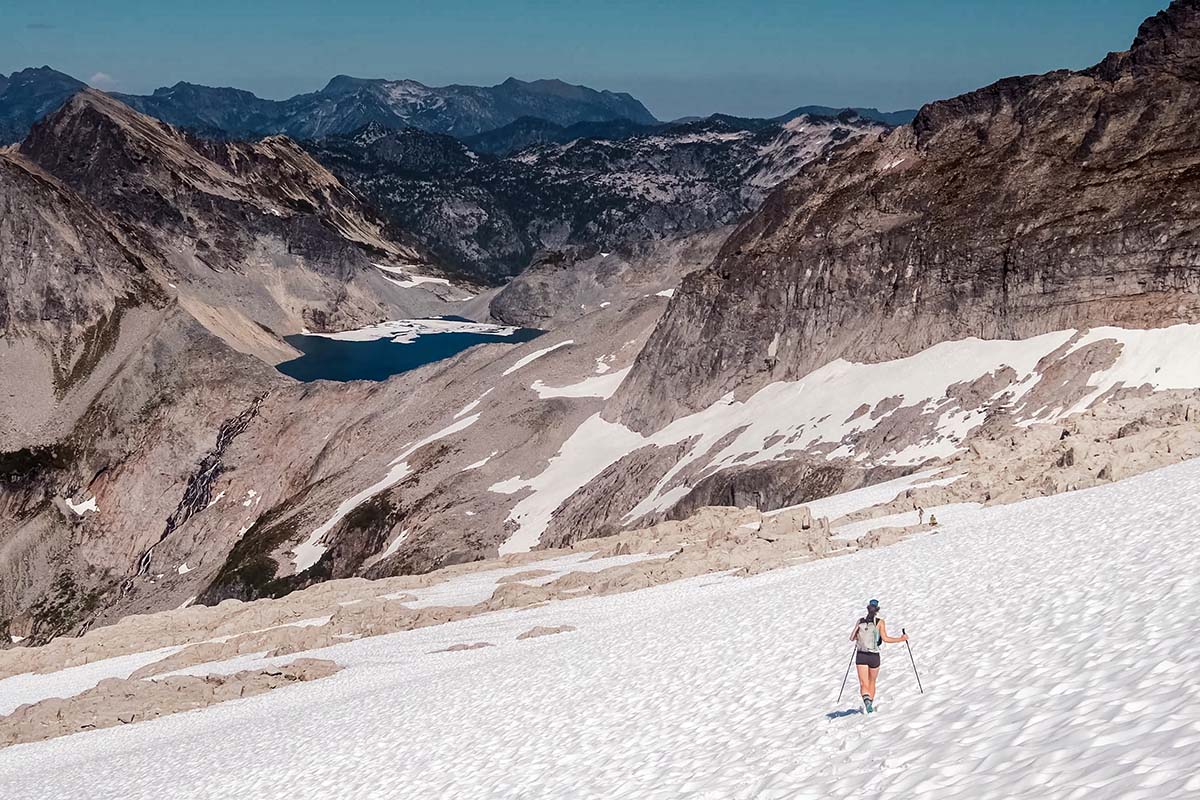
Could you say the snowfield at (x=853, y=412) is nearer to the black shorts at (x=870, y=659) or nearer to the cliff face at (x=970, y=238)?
Answer: the cliff face at (x=970, y=238)

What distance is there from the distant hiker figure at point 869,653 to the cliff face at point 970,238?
52.7m

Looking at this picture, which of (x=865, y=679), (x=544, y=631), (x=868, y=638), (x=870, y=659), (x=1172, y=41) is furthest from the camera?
(x=1172, y=41)

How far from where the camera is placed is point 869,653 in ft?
50.8

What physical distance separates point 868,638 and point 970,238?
66113 millimetres

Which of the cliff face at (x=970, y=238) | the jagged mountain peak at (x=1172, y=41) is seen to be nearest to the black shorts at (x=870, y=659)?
the cliff face at (x=970, y=238)

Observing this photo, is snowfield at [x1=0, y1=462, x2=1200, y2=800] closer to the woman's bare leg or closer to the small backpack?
the woman's bare leg

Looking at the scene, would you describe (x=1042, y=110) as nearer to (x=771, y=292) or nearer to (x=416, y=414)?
(x=771, y=292)

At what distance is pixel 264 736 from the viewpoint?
29219mm

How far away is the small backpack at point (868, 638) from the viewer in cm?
1553

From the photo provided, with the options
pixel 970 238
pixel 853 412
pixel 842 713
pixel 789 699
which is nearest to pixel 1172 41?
pixel 970 238

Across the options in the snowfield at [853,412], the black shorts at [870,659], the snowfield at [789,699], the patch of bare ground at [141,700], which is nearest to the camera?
the snowfield at [789,699]

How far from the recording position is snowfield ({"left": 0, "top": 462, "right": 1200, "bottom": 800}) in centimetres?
1103

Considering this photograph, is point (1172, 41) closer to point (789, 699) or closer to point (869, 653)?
point (789, 699)

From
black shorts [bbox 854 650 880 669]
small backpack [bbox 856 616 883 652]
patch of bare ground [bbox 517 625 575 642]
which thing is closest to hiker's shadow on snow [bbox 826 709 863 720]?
black shorts [bbox 854 650 880 669]
